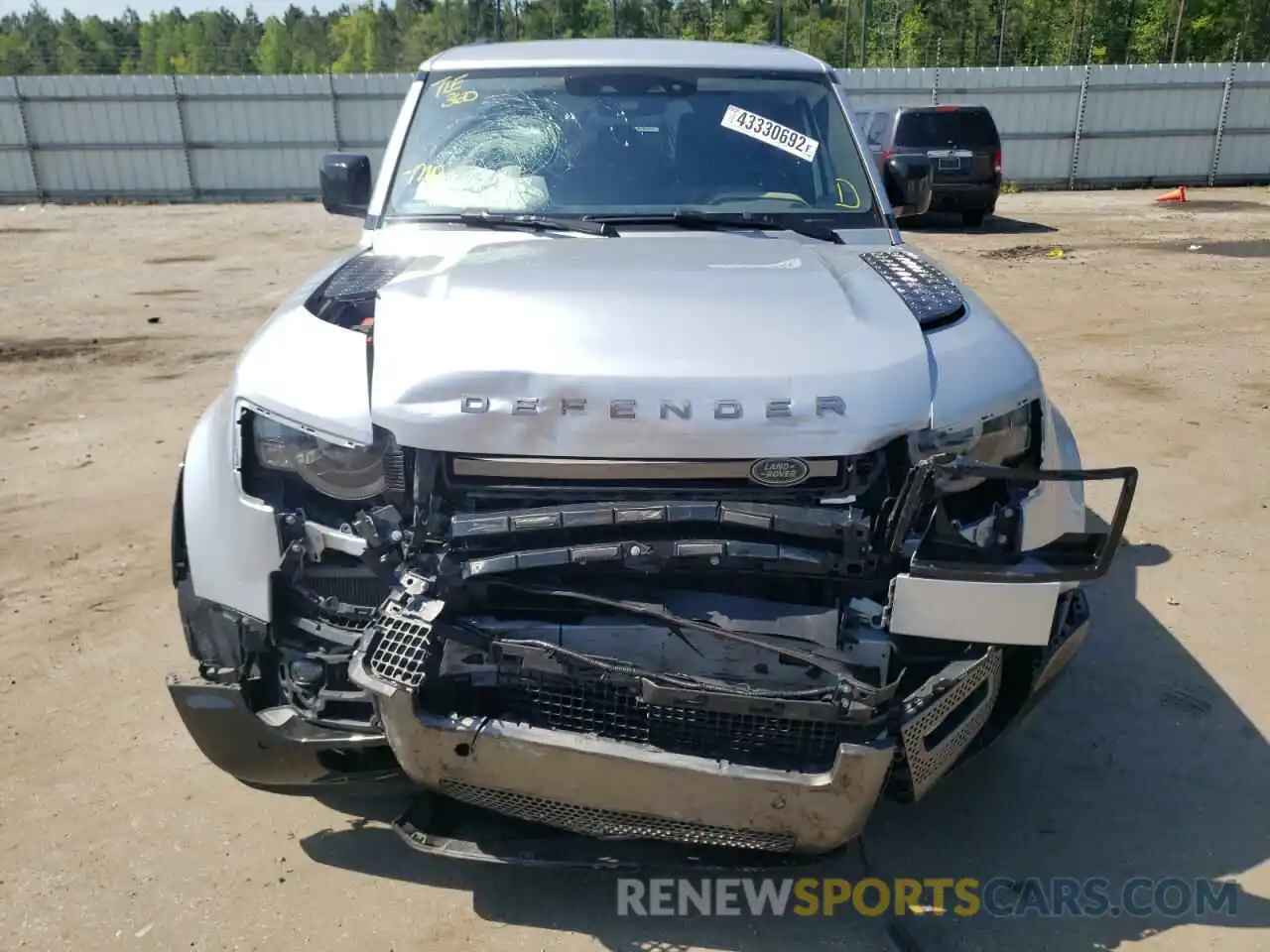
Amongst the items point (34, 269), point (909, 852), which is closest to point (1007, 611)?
point (909, 852)

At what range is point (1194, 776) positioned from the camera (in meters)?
3.02

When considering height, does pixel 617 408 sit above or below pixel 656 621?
above

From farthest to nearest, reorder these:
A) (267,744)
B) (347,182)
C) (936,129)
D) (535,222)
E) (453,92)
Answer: (936,129) < (347,182) < (453,92) < (535,222) < (267,744)

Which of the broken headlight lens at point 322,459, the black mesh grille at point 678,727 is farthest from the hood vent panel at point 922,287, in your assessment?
the broken headlight lens at point 322,459

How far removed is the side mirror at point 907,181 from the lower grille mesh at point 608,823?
2.53 meters

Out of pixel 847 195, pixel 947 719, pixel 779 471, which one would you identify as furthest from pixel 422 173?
pixel 947 719

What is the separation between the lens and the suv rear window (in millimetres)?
15320

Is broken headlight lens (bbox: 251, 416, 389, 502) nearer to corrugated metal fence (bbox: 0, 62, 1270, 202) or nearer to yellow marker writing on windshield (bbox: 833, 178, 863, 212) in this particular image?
yellow marker writing on windshield (bbox: 833, 178, 863, 212)

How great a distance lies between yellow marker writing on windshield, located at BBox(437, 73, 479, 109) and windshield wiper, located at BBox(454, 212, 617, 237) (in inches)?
23.9

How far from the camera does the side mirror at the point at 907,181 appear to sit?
3.89m

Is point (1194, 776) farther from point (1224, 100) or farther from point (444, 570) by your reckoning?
point (1224, 100)

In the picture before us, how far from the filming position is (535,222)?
10.8 feet

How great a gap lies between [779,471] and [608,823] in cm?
83

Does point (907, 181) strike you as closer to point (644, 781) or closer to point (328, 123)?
point (644, 781)
